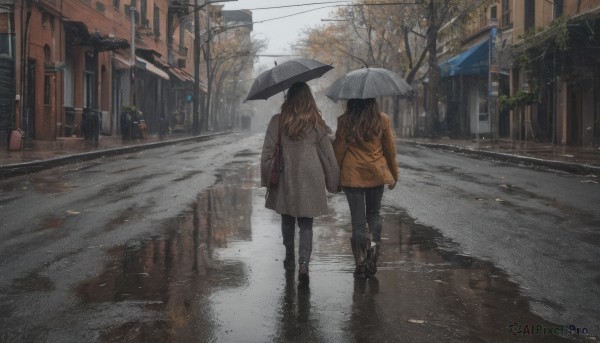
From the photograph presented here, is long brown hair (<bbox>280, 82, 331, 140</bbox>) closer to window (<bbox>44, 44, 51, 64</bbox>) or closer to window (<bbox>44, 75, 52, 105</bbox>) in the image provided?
window (<bbox>44, 75, 52, 105</bbox>)

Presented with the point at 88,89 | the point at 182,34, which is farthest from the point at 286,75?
the point at 182,34

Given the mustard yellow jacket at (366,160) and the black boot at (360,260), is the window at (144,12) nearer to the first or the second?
the mustard yellow jacket at (366,160)

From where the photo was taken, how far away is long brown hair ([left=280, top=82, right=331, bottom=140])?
5.81m

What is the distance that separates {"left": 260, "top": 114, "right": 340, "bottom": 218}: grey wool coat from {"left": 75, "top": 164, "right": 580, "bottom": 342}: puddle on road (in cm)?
56

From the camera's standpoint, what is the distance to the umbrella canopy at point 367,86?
6.00 meters

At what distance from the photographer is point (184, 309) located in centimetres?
494

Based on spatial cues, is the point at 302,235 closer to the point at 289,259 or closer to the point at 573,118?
the point at 289,259

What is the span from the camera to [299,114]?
583cm

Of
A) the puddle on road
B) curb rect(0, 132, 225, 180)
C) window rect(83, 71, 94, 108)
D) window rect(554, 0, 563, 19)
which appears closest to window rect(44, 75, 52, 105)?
curb rect(0, 132, 225, 180)

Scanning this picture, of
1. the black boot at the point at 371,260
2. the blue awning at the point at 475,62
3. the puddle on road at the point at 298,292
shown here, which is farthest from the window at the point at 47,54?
the black boot at the point at 371,260

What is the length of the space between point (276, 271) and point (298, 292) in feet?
2.42

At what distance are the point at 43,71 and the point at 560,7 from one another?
64.0 feet

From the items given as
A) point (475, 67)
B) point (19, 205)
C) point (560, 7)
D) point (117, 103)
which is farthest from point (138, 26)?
point (19, 205)

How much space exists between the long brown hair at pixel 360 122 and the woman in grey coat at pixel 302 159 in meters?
0.20
